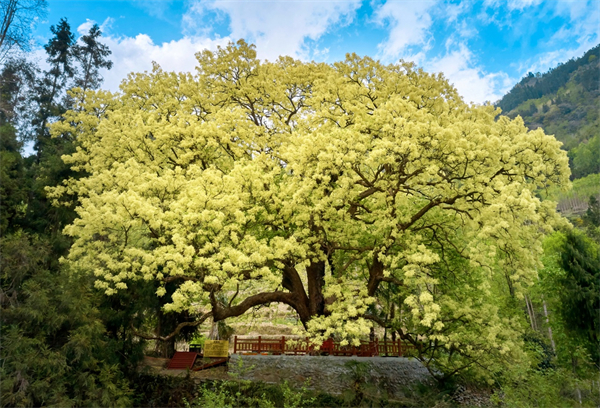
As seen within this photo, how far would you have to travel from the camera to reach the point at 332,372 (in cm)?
1612

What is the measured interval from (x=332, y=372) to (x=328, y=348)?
1.21m

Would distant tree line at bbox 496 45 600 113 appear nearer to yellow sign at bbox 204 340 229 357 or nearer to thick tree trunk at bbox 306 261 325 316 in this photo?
thick tree trunk at bbox 306 261 325 316

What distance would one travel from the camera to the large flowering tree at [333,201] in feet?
39.8

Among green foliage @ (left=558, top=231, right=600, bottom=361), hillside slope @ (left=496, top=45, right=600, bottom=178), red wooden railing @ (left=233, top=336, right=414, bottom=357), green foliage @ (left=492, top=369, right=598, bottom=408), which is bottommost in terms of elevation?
green foliage @ (left=492, top=369, right=598, bottom=408)

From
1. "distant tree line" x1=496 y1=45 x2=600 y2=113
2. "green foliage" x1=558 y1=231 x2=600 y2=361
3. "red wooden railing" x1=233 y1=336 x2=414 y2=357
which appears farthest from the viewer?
"distant tree line" x1=496 y1=45 x2=600 y2=113

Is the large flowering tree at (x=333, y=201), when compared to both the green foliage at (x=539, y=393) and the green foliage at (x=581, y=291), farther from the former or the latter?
the green foliage at (x=581, y=291)

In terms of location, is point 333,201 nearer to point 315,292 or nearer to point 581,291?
point 315,292

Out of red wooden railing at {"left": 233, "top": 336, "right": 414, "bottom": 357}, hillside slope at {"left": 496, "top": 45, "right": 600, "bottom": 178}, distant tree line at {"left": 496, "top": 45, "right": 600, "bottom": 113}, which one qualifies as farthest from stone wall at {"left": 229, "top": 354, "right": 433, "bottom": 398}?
distant tree line at {"left": 496, "top": 45, "right": 600, "bottom": 113}

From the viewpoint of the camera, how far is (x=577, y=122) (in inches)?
5477

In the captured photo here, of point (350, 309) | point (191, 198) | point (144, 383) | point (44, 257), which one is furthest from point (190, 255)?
point (144, 383)

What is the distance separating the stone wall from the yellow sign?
816mm

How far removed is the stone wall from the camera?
15648 mm

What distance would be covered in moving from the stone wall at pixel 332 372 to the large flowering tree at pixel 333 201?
214 centimetres

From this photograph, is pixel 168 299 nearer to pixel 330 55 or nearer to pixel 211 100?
pixel 211 100
